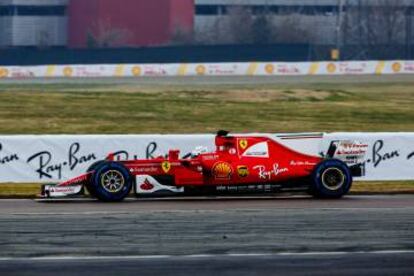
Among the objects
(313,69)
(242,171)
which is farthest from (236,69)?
(242,171)

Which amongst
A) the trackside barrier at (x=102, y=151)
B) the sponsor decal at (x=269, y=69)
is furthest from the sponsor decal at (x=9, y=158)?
the sponsor decal at (x=269, y=69)

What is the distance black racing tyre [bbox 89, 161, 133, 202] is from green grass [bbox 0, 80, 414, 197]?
16.9 m

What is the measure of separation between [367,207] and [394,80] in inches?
1578

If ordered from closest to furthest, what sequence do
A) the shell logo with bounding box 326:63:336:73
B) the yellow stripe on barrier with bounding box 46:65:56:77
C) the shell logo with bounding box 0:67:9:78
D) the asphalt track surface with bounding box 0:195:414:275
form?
the asphalt track surface with bounding box 0:195:414:275 < the shell logo with bounding box 0:67:9:78 < the yellow stripe on barrier with bounding box 46:65:56:77 < the shell logo with bounding box 326:63:336:73

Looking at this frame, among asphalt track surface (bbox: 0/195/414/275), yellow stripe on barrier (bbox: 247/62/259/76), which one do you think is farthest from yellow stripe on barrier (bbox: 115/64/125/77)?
asphalt track surface (bbox: 0/195/414/275)

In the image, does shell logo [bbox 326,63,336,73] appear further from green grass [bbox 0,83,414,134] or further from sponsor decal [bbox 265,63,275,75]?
green grass [bbox 0,83,414,134]

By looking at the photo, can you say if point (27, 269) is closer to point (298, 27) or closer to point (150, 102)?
point (150, 102)

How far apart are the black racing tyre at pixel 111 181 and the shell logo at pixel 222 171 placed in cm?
161

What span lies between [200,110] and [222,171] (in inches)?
861

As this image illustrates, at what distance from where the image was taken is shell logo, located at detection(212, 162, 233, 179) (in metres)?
22.0

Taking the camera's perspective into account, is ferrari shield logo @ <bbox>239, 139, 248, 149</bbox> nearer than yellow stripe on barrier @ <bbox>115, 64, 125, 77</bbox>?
Yes

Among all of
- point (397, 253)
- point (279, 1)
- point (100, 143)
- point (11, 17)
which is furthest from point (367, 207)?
point (279, 1)

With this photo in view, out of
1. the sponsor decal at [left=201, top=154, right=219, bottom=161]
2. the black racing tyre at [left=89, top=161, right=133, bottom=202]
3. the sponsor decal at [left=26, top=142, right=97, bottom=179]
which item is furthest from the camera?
the sponsor decal at [left=26, top=142, right=97, bottom=179]

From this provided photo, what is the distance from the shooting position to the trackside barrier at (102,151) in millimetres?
26297
